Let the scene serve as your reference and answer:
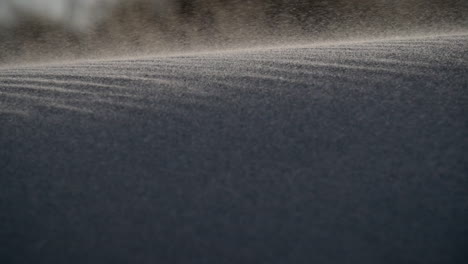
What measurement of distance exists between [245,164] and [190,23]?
178 cm

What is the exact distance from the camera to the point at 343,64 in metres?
0.92

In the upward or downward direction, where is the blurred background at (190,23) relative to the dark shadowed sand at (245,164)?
upward

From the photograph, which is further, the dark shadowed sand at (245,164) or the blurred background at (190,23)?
the blurred background at (190,23)

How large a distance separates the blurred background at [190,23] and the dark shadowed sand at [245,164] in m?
1.19

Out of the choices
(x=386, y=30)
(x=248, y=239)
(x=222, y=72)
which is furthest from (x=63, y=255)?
(x=386, y=30)

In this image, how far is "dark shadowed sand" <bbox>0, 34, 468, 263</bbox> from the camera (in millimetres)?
552

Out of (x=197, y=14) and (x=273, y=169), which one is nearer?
(x=273, y=169)

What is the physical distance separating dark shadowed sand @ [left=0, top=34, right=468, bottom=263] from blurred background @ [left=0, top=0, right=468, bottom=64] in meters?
1.19

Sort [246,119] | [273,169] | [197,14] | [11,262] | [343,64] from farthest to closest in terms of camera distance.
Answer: [197,14] → [343,64] → [246,119] → [273,169] → [11,262]

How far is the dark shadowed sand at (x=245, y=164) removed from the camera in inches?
21.7

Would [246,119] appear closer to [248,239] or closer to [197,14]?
[248,239]

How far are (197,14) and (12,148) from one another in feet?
5.80

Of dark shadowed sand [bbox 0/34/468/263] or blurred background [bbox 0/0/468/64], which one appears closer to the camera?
dark shadowed sand [bbox 0/34/468/263]

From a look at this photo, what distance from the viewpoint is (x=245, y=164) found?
67cm
